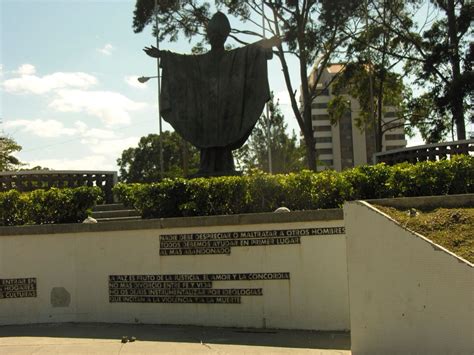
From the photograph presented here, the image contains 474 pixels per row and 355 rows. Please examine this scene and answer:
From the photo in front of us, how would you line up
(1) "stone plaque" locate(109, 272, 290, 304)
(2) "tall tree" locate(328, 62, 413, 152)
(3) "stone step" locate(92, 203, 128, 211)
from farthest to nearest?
(2) "tall tree" locate(328, 62, 413, 152), (3) "stone step" locate(92, 203, 128, 211), (1) "stone plaque" locate(109, 272, 290, 304)

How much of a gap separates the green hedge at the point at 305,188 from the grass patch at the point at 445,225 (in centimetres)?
170

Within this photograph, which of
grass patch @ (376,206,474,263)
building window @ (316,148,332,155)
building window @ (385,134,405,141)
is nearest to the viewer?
grass patch @ (376,206,474,263)

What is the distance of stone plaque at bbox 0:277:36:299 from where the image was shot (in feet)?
25.5

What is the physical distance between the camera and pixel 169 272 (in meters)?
7.27

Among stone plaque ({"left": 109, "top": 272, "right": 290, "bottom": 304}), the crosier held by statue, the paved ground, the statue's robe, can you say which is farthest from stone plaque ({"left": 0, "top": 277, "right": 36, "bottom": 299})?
the statue's robe

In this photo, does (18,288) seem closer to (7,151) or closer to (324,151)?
(7,151)

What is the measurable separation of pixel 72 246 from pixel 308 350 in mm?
3875

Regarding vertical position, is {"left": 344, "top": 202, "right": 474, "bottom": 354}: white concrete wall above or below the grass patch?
below

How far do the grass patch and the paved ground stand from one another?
1598mm

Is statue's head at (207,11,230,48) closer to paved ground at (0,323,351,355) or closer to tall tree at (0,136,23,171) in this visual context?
paved ground at (0,323,351,355)

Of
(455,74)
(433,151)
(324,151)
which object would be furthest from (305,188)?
(324,151)

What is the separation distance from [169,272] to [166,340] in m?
1.16

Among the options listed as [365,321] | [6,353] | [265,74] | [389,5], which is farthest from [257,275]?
[389,5]

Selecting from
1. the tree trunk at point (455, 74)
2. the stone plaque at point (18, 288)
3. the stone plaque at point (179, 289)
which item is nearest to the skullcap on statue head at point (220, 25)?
the stone plaque at point (179, 289)
